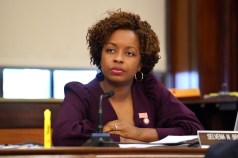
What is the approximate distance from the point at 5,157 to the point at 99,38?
1.07 m

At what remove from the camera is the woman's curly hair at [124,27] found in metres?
2.38

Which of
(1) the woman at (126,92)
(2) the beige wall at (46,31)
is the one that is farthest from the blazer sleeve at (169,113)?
(2) the beige wall at (46,31)

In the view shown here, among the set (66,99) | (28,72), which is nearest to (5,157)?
(66,99)

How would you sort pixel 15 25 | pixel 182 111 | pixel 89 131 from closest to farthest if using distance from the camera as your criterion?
pixel 89 131, pixel 182 111, pixel 15 25

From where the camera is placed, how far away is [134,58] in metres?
2.36

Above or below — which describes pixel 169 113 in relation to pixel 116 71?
below

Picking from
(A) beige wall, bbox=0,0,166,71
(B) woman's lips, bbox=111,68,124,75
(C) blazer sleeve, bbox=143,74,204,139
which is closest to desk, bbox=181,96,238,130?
(A) beige wall, bbox=0,0,166,71

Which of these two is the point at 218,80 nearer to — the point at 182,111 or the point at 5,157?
the point at 182,111

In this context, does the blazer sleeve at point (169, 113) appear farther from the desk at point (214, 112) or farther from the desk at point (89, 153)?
the desk at point (214, 112)

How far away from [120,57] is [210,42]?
3.65 m

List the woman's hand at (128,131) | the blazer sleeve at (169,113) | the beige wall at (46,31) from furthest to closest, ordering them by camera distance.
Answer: the beige wall at (46,31) → the blazer sleeve at (169,113) → the woman's hand at (128,131)

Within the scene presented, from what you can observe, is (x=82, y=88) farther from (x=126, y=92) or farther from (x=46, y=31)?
(x=46, y=31)

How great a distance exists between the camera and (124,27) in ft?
7.86

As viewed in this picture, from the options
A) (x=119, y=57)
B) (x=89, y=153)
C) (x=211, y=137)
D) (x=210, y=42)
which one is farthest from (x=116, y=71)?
(x=210, y=42)
